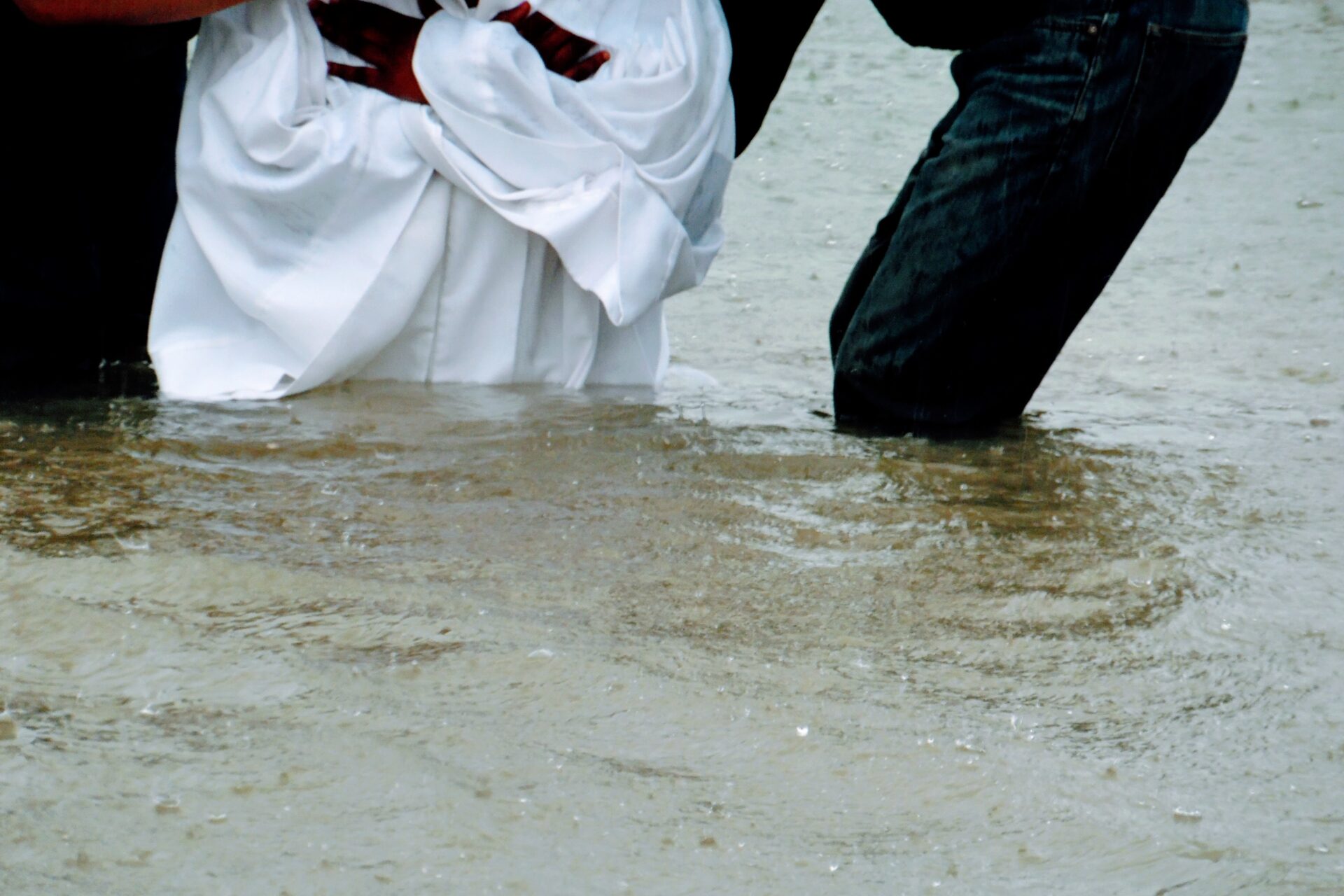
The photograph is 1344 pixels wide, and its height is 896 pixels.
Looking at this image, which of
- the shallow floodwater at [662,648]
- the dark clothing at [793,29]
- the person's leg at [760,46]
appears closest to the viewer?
the shallow floodwater at [662,648]

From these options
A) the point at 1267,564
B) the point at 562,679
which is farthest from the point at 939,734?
the point at 1267,564

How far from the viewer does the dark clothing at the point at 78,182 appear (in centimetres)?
199

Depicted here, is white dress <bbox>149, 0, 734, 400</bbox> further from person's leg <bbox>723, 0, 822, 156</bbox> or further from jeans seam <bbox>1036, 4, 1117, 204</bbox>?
jeans seam <bbox>1036, 4, 1117, 204</bbox>

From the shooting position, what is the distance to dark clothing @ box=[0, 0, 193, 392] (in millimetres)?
1990

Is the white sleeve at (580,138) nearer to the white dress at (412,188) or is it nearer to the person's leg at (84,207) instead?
the white dress at (412,188)

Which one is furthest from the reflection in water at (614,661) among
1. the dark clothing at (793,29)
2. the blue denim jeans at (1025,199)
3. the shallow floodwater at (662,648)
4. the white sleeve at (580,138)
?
the dark clothing at (793,29)

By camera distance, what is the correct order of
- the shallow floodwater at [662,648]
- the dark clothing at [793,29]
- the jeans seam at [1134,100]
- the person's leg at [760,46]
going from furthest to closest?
the person's leg at [760,46] < the dark clothing at [793,29] < the jeans seam at [1134,100] < the shallow floodwater at [662,648]

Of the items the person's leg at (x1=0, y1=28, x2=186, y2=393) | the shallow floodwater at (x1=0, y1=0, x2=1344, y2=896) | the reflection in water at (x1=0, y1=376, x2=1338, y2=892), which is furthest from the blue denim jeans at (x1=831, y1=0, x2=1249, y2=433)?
the person's leg at (x1=0, y1=28, x2=186, y2=393)

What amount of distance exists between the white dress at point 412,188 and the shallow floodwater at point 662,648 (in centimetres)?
13

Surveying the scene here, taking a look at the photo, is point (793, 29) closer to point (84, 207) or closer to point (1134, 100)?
point (1134, 100)

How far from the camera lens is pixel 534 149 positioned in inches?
79.4

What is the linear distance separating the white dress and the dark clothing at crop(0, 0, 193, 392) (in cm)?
10

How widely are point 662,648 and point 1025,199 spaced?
35.2 inches

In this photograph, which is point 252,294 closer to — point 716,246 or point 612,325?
point 612,325
